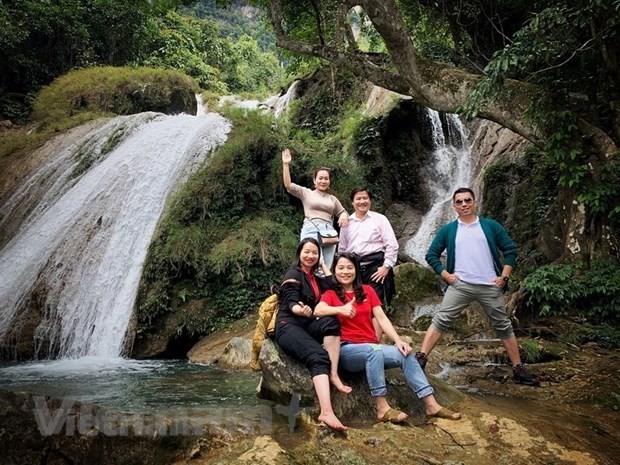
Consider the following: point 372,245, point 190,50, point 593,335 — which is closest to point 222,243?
point 372,245

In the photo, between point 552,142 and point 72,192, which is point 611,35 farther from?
point 72,192

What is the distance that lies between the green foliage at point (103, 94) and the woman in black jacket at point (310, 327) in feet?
45.2

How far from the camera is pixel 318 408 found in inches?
134

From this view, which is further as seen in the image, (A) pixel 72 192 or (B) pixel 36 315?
(A) pixel 72 192

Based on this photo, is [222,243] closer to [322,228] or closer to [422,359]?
[322,228]

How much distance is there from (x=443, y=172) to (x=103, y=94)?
12.5 metres

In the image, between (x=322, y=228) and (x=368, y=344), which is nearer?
(x=368, y=344)

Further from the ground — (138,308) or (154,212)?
(154,212)

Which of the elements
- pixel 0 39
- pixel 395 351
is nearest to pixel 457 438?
pixel 395 351

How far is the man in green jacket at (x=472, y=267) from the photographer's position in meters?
4.42

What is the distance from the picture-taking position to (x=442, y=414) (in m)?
3.47

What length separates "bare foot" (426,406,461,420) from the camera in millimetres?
3439

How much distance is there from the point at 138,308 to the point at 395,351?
6.45 m

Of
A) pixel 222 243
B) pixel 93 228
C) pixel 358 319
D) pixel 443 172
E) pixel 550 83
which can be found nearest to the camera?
pixel 358 319
